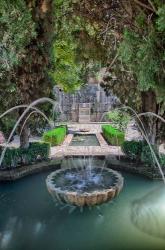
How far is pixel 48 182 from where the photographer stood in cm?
1053

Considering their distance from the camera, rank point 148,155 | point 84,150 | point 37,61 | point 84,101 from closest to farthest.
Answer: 1. point 37,61
2. point 148,155
3. point 84,150
4. point 84,101

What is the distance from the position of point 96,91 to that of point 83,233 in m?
26.7

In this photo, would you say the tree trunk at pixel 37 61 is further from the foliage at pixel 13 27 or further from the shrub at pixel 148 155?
the shrub at pixel 148 155

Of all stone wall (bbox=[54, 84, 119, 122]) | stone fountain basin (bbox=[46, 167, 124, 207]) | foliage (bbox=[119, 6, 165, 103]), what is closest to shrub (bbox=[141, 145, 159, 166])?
stone fountain basin (bbox=[46, 167, 124, 207])

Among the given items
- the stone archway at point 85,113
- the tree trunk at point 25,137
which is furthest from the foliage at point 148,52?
the stone archway at point 85,113

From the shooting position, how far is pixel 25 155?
1431cm

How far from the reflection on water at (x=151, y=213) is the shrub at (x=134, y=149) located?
9.96 ft

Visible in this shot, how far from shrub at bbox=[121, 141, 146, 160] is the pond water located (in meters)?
5.25

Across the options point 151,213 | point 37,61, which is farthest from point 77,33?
point 151,213

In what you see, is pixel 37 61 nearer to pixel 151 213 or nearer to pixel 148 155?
pixel 148 155

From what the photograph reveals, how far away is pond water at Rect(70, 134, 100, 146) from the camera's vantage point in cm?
2022

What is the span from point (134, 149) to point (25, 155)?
4760mm

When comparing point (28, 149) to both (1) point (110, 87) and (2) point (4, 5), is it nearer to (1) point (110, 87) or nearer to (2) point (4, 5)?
(1) point (110, 87)

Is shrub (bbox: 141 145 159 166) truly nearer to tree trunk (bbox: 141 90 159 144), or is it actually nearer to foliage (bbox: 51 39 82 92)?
tree trunk (bbox: 141 90 159 144)
